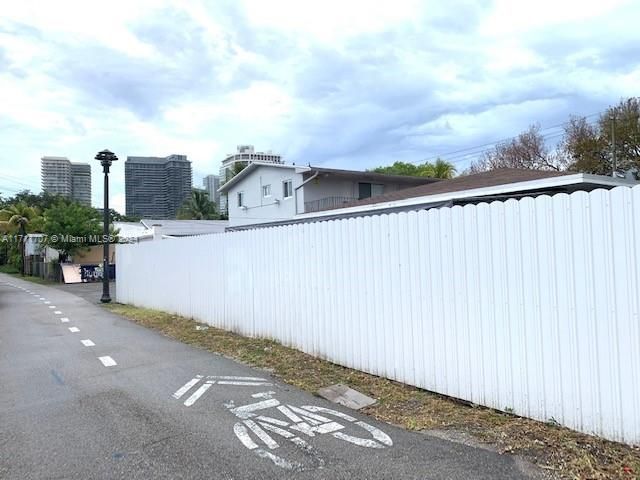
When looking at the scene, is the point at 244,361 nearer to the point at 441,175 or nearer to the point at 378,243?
the point at 378,243

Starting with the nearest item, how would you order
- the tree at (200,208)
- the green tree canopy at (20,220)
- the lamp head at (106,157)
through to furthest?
the lamp head at (106,157)
the green tree canopy at (20,220)
the tree at (200,208)

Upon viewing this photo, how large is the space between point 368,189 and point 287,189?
5.05 meters

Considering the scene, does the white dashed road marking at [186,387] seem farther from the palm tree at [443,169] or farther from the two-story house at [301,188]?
the palm tree at [443,169]

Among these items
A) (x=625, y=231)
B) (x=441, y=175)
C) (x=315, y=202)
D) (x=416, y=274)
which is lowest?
(x=416, y=274)

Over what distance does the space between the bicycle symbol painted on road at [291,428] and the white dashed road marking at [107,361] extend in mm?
2357

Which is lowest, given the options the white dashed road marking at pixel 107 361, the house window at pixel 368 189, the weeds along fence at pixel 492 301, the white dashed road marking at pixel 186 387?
the white dashed road marking at pixel 186 387

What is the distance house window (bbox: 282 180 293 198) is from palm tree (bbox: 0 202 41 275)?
1195 inches

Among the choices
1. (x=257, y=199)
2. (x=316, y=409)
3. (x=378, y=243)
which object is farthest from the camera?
(x=257, y=199)

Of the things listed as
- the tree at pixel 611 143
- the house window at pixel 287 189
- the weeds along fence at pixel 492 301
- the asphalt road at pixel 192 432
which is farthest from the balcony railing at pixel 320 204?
the asphalt road at pixel 192 432

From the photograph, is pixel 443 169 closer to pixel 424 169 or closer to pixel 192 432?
pixel 424 169

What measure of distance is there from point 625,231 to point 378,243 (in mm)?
2865

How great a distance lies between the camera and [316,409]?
5184 mm

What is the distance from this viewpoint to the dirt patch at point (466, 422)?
365cm

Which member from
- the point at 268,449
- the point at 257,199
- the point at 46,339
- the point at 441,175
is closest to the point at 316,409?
the point at 268,449
